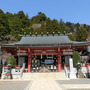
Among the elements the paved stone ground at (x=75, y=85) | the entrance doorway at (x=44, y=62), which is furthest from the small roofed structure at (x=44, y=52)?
the paved stone ground at (x=75, y=85)

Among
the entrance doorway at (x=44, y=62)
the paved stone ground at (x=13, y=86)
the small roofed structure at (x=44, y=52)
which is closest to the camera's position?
the paved stone ground at (x=13, y=86)

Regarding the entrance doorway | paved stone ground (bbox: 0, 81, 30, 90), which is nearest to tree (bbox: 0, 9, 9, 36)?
the entrance doorway

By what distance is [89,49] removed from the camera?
25.4 m

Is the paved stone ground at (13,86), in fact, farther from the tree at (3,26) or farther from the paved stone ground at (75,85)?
the tree at (3,26)

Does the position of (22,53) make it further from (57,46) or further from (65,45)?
(65,45)

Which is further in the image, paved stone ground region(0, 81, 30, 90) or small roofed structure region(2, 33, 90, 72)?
small roofed structure region(2, 33, 90, 72)

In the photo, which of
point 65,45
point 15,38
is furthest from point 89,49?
point 15,38

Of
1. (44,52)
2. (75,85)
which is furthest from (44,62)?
(75,85)

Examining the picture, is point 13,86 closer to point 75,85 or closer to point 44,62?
A: point 75,85

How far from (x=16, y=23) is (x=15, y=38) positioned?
9268mm

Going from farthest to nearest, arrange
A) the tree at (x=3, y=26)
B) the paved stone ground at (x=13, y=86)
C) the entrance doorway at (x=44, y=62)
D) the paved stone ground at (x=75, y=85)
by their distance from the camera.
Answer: the tree at (x=3, y=26)
the entrance doorway at (x=44, y=62)
the paved stone ground at (x=13, y=86)
the paved stone ground at (x=75, y=85)

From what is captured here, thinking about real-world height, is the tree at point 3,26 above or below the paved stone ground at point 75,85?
above

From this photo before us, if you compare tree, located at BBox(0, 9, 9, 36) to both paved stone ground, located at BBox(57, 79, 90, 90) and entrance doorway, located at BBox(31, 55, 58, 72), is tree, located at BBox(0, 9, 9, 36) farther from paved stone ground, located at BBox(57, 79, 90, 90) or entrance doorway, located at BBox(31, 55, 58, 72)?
paved stone ground, located at BBox(57, 79, 90, 90)

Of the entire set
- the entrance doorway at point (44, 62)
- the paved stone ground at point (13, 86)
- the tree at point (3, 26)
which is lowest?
the paved stone ground at point (13, 86)
